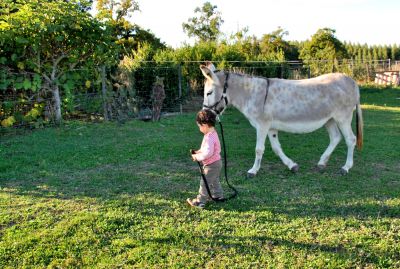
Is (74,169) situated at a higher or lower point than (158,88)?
lower

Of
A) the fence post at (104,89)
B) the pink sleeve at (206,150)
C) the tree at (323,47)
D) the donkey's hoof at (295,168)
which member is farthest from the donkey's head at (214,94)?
the tree at (323,47)

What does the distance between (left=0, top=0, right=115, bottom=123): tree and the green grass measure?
358 cm

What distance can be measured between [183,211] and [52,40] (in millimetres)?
8883

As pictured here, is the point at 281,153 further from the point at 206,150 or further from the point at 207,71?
the point at 206,150

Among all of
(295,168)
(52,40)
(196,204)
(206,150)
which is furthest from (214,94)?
(52,40)

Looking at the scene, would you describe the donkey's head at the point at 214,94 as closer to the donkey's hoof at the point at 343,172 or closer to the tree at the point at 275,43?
the donkey's hoof at the point at 343,172

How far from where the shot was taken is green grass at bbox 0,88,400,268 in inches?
145

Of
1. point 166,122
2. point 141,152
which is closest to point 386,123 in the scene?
point 166,122

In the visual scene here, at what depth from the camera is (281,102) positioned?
634cm

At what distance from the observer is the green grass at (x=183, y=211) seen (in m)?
3.68

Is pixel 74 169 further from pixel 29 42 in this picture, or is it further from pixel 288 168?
pixel 29 42

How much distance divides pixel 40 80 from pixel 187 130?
454cm

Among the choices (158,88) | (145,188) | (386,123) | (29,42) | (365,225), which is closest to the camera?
(365,225)

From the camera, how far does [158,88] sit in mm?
13555
